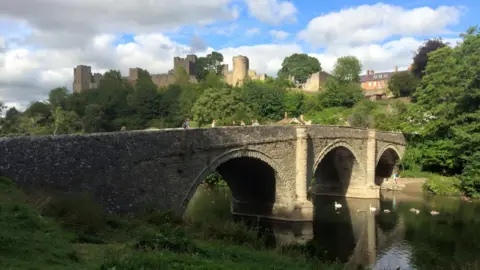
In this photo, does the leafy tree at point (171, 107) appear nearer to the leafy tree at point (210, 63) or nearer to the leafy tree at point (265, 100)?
the leafy tree at point (265, 100)

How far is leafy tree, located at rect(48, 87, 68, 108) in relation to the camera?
2619 inches

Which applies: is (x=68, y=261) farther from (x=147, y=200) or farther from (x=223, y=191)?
(x=223, y=191)

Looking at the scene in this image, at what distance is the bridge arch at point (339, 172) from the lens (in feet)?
101

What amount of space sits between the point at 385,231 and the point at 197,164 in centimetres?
1118

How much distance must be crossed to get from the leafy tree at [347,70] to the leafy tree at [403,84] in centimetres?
972

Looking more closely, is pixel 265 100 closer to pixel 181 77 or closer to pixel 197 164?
pixel 181 77

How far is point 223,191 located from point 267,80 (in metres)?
39.9

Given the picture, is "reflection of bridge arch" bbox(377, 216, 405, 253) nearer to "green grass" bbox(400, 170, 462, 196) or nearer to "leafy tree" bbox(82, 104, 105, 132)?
"green grass" bbox(400, 170, 462, 196)

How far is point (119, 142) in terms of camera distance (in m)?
12.1

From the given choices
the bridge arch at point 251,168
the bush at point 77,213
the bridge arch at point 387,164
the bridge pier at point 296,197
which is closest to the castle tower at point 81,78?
the bridge arch at point 387,164

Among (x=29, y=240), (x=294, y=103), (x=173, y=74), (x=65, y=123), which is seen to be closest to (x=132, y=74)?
(x=173, y=74)

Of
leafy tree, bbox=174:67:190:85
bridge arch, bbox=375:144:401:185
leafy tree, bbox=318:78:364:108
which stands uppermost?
leafy tree, bbox=174:67:190:85

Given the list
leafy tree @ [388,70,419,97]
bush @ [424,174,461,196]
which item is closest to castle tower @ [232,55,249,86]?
leafy tree @ [388,70,419,97]

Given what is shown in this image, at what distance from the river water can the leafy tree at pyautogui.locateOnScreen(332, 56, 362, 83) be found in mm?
45629
